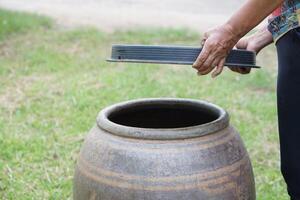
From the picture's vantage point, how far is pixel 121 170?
235 cm

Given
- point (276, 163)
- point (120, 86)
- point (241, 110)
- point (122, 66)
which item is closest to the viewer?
point (276, 163)

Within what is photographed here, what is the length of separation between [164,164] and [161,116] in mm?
638

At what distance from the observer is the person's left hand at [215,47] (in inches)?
92.0

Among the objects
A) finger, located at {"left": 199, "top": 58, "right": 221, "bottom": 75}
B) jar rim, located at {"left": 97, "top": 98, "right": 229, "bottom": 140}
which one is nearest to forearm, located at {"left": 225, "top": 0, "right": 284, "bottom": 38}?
finger, located at {"left": 199, "top": 58, "right": 221, "bottom": 75}

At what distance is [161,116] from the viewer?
2934 mm

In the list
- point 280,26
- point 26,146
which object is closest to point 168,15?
point 26,146

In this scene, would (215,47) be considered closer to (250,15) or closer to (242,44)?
(250,15)

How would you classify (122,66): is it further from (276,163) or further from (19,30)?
(276,163)

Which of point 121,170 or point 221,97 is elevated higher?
point 121,170

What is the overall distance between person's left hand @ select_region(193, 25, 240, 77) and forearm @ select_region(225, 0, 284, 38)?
0.07ft

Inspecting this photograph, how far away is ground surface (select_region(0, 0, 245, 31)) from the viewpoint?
30.7 feet

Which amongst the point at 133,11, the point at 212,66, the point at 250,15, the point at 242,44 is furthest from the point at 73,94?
the point at 133,11

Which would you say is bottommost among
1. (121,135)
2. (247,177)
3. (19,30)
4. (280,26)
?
(19,30)

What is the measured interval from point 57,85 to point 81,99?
2.06 feet
